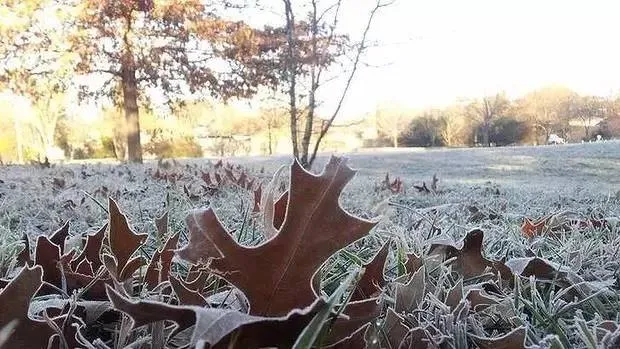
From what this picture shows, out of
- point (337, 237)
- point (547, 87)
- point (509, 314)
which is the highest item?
point (547, 87)

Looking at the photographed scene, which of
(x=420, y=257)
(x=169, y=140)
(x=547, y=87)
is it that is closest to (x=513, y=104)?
(x=547, y=87)

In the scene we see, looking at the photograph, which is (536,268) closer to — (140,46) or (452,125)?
(140,46)

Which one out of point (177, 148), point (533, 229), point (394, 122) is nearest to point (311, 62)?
point (533, 229)

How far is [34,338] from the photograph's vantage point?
0.48 m

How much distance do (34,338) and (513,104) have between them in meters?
32.7

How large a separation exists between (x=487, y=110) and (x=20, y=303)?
32017 mm

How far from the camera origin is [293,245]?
1.48 ft

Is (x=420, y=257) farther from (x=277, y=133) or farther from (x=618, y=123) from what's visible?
(x=618, y=123)

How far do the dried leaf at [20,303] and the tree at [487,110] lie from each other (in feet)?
102

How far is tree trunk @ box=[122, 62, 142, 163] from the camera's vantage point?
50.7ft

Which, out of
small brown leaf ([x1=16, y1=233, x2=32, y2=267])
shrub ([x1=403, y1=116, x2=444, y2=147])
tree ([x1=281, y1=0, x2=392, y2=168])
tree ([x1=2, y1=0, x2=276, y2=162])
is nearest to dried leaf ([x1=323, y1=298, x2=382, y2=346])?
small brown leaf ([x1=16, y1=233, x2=32, y2=267])

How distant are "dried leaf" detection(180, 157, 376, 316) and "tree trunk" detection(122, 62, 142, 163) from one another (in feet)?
50.7

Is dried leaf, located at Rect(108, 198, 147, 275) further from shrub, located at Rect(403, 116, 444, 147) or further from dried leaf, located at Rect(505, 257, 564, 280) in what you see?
shrub, located at Rect(403, 116, 444, 147)

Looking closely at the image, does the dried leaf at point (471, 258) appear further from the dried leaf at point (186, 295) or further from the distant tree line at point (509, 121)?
the distant tree line at point (509, 121)
